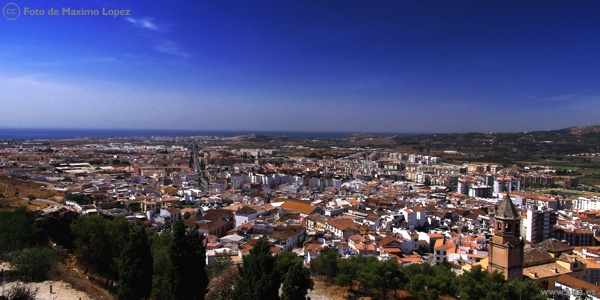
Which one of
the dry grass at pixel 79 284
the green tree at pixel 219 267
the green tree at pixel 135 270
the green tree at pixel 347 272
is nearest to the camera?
the green tree at pixel 135 270

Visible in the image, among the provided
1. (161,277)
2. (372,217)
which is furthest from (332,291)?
(372,217)

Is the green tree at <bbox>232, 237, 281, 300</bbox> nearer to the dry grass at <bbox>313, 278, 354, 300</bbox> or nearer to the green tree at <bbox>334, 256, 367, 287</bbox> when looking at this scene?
the dry grass at <bbox>313, 278, 354, 300</bbox>

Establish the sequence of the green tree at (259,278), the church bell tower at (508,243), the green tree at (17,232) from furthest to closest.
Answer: the church bell tower at (508,243)
the green tree at (17,232)
the green tree at (259,278)

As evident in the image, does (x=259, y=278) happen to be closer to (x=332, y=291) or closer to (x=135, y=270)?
(x=135, y=270)

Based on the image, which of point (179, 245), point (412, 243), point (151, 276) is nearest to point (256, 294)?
point (179, 245)

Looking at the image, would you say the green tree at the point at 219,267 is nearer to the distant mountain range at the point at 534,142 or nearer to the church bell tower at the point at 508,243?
the church bell tower at the point at 508,243

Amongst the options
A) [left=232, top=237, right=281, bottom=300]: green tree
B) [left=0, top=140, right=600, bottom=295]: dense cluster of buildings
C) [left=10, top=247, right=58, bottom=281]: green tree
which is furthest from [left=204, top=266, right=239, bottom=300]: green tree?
[left=10, top=247, right=58, bottom=281]: green tree

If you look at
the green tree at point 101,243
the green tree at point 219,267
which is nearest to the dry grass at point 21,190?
the green tree at point 101,243
